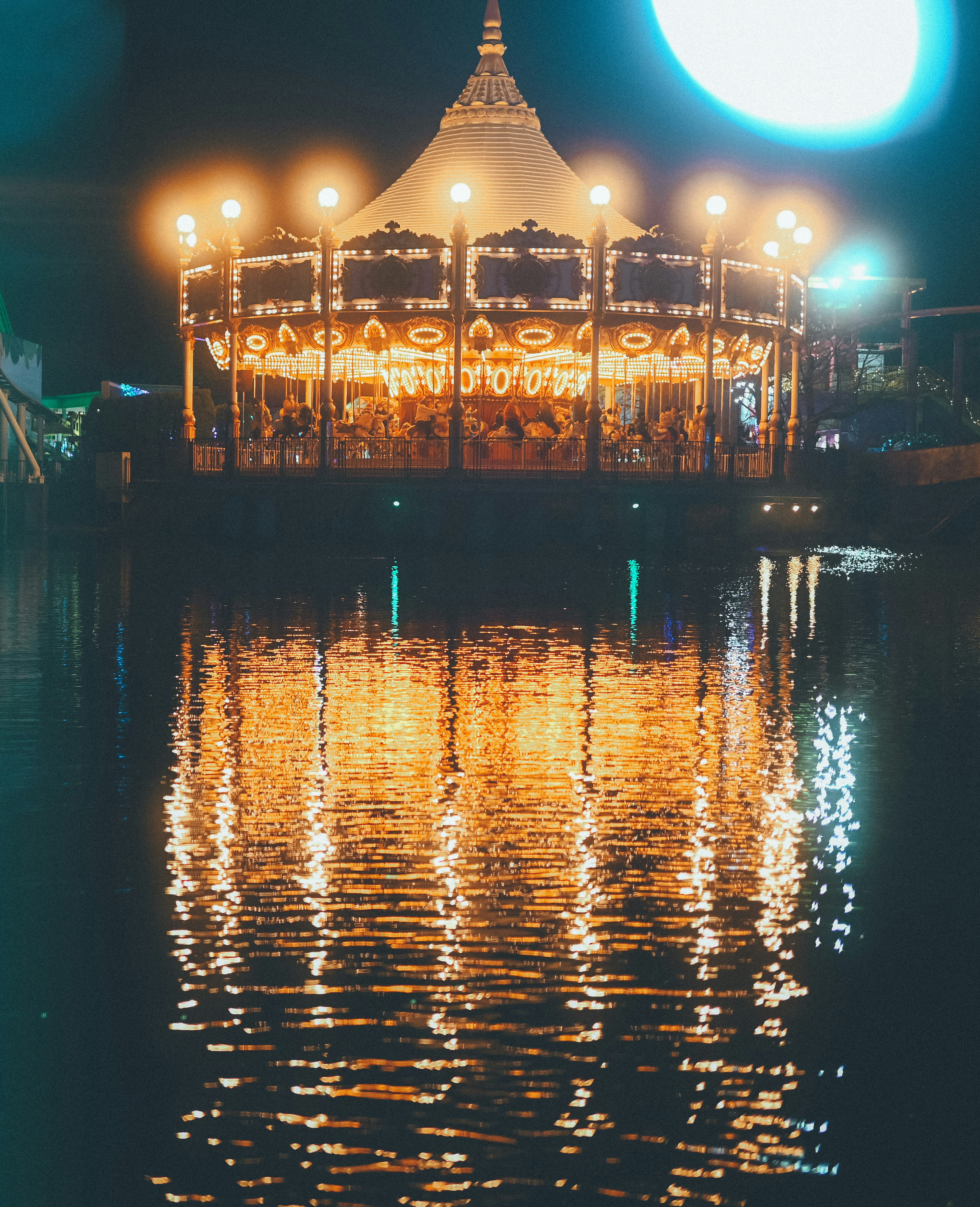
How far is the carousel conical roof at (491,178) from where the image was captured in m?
35.6

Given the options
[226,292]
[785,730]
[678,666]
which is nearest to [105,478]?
[226,292]

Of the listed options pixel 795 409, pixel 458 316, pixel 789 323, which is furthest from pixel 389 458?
pixel 789 323

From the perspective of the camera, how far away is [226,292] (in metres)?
33.8

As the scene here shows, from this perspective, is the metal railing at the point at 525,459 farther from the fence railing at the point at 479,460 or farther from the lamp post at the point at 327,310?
the lamp post at the point at 327,310

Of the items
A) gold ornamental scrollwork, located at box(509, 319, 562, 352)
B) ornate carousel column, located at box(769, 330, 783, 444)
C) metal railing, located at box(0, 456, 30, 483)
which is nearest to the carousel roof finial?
gold ornamental scrollwork, located at box(509, 319, 562, 352)

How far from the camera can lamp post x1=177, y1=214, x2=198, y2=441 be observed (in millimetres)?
34906

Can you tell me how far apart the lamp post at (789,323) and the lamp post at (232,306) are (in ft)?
39.7

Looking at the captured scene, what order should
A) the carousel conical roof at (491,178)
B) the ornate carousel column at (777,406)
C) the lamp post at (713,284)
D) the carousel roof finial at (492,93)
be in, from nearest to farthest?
the lamp post at (713,284) < the ornate carousel column at (777,406) < the carousel conical roof at (491,178) < the carousel roof finial at (492,93)

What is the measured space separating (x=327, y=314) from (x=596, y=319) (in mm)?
5815

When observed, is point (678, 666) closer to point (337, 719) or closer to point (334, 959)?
point (337, 719)

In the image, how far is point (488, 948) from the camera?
203 inches

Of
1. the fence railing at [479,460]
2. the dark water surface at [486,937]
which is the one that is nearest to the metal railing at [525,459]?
the fence railing at [479,460]

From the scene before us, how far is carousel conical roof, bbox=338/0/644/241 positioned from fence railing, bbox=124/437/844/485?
543cm

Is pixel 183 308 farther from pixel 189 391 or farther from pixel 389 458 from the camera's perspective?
pixel 389 458
